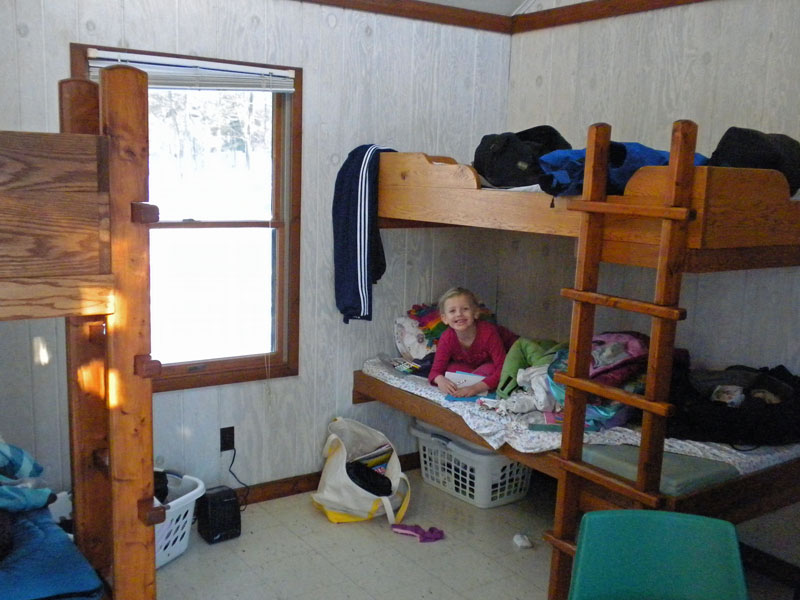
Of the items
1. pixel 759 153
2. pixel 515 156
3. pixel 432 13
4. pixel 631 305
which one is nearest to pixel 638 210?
pixel 631 305

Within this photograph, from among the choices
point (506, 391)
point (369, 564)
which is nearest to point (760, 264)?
point (506, 391)

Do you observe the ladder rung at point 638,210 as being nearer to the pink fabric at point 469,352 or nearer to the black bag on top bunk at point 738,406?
the black bag on top bunk at point 738,406

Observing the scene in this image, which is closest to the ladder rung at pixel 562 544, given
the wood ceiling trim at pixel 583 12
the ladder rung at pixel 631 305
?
the ladder rung at pixel 631 305

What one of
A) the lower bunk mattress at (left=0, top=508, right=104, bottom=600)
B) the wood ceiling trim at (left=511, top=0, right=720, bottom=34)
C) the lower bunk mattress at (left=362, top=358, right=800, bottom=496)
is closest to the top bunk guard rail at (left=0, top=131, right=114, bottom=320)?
the lower bunk mattress at (left=0, top=508, right=104, bottom=600)

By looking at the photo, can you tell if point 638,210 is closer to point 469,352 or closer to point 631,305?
point 631,305

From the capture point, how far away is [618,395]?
2348mm

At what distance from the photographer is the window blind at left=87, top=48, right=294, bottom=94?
115 inches

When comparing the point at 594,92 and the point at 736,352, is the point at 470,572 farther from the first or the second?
the point at 594,92

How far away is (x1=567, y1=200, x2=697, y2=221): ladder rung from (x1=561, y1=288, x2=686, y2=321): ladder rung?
24cm

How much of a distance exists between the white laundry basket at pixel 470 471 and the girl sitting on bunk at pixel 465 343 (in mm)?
323

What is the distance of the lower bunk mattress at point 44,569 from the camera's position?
A: 1681mm

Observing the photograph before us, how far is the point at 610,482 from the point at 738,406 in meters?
0.61

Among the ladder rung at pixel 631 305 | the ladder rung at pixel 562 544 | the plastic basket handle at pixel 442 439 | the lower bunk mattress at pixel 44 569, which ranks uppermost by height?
the ladder rung at pixel 631 305

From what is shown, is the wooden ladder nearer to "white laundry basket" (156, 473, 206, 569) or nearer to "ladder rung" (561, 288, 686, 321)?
"ladder rung" (561, 288, 686, 321)
